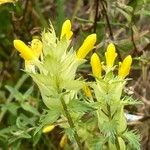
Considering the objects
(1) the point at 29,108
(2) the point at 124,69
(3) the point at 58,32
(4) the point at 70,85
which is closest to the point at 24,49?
(4) the point at 70,85

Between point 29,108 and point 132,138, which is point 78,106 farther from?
point 29,108

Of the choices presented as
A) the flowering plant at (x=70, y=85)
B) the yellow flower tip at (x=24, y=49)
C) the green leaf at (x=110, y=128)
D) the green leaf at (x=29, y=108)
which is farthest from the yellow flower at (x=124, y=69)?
the green leaf at (x=29, y=108)

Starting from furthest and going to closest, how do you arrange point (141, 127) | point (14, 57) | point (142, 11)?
point (14, 57) < point (141, 127) < point (142, 11)

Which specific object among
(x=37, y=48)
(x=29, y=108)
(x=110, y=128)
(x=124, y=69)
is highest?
(x=37, y=48)

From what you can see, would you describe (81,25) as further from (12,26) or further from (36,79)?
(36,79)

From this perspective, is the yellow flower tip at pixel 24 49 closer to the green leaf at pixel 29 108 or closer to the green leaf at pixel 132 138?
the green leaf at pixel 132 138

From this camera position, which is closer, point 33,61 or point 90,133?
point 33,61

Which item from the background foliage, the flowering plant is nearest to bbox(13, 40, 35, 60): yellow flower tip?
the flowering plant

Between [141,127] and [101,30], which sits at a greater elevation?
[101,30]

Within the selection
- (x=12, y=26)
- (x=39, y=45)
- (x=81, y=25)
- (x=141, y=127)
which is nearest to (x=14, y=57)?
(x=12, y=26)
